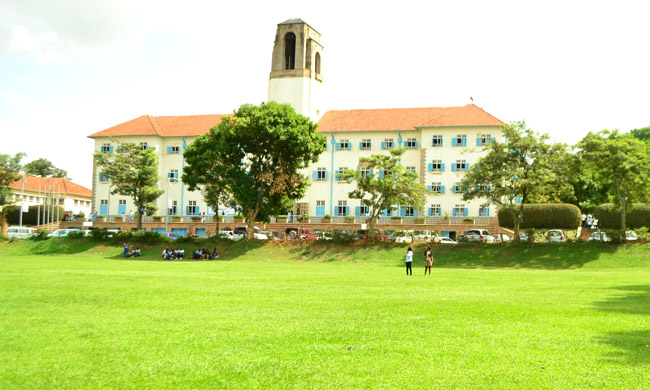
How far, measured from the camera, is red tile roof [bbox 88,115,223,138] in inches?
3108

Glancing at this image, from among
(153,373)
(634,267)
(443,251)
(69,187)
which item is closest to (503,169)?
(443,251)

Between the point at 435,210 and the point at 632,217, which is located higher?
the point at 435,210

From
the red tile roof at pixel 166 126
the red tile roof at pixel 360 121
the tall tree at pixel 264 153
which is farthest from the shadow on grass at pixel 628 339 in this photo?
the red tile roof at pixel 166 126

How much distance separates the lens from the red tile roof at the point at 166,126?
→ 78938 millimetres

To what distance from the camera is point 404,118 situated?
7425cm

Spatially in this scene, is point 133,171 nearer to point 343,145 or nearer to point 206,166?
point 206,166

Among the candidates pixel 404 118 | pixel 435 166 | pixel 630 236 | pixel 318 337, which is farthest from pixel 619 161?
pixel 318 337

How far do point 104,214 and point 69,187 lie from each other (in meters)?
34.4

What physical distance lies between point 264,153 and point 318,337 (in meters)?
41.1

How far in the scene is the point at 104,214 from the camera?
79438 millimetres

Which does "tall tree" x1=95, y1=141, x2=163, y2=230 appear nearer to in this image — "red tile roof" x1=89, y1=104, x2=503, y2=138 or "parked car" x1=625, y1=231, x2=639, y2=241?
"red tile roof" x1=89, y1=104, x2=503, y2=138

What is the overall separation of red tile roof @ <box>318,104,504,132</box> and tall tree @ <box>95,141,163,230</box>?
2478 cm

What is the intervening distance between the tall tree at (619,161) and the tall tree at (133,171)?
37859 millimetres

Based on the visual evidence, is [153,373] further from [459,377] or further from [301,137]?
[301,137]
